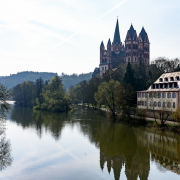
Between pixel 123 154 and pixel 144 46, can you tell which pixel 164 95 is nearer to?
→ pixel 123 154

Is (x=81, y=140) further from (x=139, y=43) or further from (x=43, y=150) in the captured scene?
(x=139, y=43)

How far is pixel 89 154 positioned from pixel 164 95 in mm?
28193

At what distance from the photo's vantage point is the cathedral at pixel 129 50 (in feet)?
413

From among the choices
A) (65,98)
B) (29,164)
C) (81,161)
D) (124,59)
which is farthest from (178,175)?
(124,59)

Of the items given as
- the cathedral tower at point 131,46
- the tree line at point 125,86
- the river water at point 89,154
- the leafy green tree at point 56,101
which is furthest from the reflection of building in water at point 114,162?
the cathedral tower at point 131,46

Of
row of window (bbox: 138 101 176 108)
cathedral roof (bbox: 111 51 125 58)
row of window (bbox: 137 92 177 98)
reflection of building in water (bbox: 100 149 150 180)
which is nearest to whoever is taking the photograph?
reflection of building in water (bbox: 100 149 150 180)

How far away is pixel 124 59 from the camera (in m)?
133

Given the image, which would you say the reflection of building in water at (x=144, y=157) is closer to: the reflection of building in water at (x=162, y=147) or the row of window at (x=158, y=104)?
the reflection of building in water at (x=162, y=147)

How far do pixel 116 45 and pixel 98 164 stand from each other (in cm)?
11852

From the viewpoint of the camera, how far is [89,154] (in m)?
29.5

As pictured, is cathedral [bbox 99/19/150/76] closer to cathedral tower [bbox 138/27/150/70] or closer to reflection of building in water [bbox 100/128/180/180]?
cathedral tower [bbox 138/27/150/70]

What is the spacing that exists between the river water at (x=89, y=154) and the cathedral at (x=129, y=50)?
8294 centimetres

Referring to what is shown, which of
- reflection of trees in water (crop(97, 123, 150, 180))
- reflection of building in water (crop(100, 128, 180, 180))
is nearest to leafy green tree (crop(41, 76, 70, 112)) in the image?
reflection of trees in water (crop(97, 123, 150, 180))

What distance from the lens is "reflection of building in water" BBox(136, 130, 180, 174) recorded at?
87.1 feet
